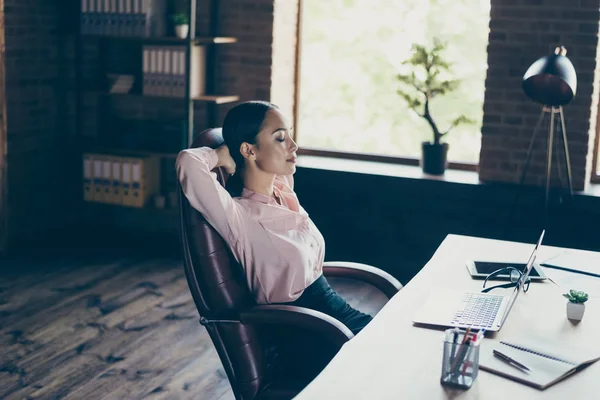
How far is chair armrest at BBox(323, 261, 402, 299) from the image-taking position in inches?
118

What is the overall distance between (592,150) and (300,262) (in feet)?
9.59

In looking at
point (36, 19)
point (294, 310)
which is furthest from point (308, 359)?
point (36, 19)

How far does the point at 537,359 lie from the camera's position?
2.14m

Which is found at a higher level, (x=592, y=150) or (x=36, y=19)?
(x=36, y=19)

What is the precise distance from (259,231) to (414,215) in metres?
2.54

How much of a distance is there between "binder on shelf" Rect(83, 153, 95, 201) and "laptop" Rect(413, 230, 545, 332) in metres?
3.74

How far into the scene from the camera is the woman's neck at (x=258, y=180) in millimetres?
2832

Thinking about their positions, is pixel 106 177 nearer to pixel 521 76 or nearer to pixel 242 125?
pixel 521 76

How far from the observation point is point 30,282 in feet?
16.4

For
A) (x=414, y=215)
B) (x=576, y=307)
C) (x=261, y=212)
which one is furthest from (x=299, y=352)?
(x=414, y=215)

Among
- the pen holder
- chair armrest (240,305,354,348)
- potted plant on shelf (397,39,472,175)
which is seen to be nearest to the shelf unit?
potted plant on shelf (397,39,472,175)

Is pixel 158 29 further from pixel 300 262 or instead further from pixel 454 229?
pixel 300 262

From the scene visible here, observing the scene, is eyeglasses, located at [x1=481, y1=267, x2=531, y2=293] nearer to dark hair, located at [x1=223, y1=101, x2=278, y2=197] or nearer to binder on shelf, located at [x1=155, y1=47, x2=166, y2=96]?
dark hair, located at [x1=223, y1=101, x2=278, y2=197]

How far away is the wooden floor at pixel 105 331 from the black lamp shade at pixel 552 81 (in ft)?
5.16
